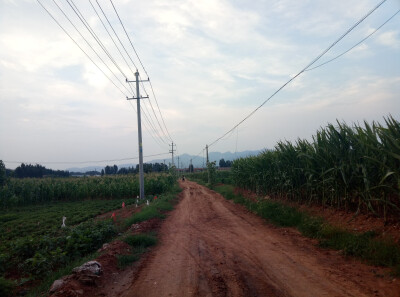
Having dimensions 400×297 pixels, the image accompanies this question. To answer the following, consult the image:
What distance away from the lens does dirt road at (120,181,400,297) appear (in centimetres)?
495

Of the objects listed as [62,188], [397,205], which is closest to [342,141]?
[397,205]

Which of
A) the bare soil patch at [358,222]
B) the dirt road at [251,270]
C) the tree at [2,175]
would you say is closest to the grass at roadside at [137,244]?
the dirt road at [251,270]

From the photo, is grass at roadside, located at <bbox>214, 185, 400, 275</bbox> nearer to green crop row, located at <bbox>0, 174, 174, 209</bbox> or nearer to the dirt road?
the dirt road

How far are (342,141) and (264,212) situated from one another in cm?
492

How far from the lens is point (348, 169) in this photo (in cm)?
872

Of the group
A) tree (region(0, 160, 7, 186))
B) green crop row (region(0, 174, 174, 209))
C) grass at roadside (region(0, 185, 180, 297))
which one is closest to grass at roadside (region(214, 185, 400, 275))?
grass at roadside (region(0, 185, 180, 297))

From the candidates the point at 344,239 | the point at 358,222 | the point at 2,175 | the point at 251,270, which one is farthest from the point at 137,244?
the point at 2,175

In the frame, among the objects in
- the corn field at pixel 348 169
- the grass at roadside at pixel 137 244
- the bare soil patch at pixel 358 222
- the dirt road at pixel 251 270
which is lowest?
the dirt road at pixel 251 270

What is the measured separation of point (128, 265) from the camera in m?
6.90

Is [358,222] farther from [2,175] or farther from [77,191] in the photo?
[2,175]

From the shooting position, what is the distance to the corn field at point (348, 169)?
726 centimetres

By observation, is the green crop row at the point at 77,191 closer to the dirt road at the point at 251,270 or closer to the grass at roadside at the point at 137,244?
the dirt road at the point at 251,270

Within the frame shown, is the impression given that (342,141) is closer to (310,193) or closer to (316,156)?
(316,156)

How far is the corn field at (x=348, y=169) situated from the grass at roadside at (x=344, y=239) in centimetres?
84
